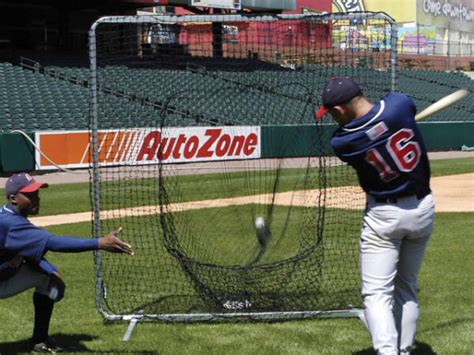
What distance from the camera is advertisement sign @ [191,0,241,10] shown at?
3228 centimetres

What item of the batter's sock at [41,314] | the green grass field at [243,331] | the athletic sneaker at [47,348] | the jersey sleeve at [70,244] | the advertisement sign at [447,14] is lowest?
the green grass field at [243,331]

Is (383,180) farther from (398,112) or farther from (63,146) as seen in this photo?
(63,146)

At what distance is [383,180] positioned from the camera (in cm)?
509

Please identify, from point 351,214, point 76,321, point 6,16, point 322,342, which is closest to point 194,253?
point 76,321

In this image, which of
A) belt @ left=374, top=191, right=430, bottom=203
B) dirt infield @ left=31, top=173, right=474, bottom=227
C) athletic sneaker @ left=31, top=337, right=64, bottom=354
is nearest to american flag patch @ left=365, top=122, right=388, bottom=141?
belt @ left=374, top=191, right=430, bottom=203

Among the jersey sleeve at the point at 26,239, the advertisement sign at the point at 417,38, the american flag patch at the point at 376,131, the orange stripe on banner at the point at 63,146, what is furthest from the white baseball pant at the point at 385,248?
the advertisement sign at the point at 417,38

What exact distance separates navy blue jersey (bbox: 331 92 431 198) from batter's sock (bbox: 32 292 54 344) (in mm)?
2557

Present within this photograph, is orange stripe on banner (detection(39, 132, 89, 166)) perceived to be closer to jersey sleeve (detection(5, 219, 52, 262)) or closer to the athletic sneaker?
the athletic sneaker

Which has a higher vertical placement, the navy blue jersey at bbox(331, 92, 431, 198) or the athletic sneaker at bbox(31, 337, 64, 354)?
the navy blue jersey at bbox(331, 92, 431, 198)

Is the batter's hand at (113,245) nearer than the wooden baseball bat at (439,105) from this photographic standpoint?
Yes

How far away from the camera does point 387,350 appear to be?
4.97 metres

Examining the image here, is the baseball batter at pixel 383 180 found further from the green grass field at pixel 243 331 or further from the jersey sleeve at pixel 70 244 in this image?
the jersey sleeve at pixel 70 244

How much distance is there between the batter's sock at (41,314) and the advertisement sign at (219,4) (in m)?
27.2

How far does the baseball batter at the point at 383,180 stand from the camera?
5004 mm
